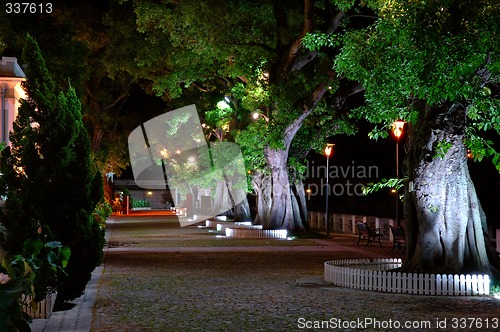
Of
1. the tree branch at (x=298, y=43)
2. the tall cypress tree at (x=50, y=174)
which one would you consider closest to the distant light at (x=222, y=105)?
the tree branch at (x=298, y=43)

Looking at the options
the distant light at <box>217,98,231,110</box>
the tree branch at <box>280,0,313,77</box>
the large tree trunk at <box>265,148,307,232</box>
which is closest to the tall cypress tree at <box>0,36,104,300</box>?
the tree branch at <box>280,0,313,77</box>

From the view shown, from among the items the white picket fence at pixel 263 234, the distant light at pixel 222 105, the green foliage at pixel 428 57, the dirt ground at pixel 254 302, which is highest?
the distant light at pixel 222 105

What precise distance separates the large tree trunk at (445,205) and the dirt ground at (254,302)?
1.66 meters

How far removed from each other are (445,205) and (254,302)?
4.99m

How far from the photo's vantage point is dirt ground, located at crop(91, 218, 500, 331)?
1152 cm

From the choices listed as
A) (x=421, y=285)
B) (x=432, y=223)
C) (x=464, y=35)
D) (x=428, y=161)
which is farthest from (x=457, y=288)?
(x=464, y=35)

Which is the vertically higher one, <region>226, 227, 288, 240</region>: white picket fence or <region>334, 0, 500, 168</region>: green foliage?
<region>334, 0, 500, 168</region>: green foliage

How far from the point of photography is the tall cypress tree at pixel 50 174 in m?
12.8

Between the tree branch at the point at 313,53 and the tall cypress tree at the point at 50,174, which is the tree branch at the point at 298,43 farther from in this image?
the tall cypress tree at the point at 50,174

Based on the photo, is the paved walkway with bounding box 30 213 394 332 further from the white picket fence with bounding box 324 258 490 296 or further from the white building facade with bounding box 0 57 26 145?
the white building facade with bounding box 0 57 26 145

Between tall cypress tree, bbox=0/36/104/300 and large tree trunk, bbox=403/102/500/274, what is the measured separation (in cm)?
718

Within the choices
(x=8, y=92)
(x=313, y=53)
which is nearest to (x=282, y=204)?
(x=313, y=53)

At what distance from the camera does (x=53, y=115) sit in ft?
42.9

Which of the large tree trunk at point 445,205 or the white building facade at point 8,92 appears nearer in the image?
the large tree trunk at point 445,205
